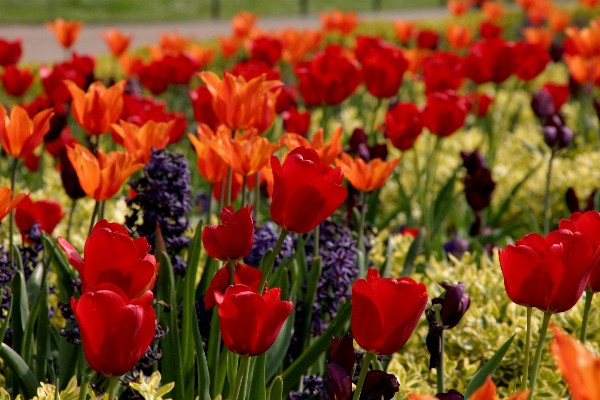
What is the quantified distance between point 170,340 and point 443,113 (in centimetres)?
156

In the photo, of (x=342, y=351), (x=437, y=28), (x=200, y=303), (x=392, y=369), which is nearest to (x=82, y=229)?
(x=200, y=303)

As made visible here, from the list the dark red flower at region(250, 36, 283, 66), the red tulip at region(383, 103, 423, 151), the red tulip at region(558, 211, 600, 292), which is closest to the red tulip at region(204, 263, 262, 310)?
the red tulip at region(558, 211, 600, 292)

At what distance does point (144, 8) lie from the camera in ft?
66.4

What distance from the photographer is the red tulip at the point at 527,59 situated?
3729mm

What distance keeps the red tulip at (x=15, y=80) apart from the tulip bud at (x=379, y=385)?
319cm

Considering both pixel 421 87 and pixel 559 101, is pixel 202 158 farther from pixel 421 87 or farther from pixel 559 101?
pixel 421 87

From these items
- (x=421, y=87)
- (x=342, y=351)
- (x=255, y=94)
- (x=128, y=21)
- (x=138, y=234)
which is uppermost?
(x=255, y=94)

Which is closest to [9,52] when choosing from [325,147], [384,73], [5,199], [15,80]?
[15,80]

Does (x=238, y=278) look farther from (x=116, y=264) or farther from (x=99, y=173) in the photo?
(x=99, y=173)

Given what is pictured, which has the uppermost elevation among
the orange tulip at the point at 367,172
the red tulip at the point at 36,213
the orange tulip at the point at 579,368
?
the orange tulip at the point at 579,368

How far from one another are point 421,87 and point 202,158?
5.47m

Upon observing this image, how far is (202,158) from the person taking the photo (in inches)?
85.7

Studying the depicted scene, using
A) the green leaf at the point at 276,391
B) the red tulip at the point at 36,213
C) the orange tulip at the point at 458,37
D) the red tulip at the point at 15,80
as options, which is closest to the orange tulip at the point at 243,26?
the orange tulip at the point at 458,37

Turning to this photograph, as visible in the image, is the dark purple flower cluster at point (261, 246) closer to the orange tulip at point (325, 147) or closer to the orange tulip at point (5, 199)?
the orange tulip at point (325, 147)
